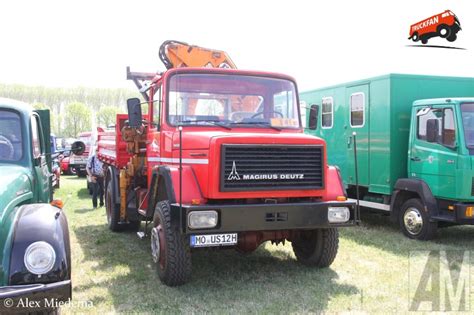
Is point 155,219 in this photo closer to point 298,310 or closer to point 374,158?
point 298,310

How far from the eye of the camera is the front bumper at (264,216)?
16.0 ft

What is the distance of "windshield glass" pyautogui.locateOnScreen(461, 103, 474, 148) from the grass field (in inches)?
66.7

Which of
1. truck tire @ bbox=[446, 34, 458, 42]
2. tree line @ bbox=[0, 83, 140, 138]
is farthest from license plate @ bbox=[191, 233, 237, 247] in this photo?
tree line @ bbox=[0, 83, 140, 138]

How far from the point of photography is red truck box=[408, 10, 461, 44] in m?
11.2

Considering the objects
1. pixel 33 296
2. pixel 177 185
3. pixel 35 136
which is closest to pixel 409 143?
pixel 177 185

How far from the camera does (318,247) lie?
19.5 feet

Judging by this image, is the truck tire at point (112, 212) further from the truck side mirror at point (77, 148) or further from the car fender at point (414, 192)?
the car fender at point (414, 192)

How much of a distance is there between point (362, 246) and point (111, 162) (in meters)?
4.52

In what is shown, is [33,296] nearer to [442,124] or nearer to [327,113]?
[442,124]

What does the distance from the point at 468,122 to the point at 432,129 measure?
1.78 feet

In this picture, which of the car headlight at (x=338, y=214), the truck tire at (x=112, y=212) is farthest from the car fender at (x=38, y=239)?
the truck tire at (x=112, y=212)

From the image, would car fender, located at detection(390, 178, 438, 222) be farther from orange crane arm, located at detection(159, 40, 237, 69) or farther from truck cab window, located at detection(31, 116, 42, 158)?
truck cab window, located at detection(31, 116, 42, 158)

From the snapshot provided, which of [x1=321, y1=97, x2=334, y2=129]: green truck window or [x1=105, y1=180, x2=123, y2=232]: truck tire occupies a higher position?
[x1=321, y1=97, x2=334, y2=129]: green truck window

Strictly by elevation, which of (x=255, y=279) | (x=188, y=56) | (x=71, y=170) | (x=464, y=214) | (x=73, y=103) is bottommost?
(x=71, y=170)
